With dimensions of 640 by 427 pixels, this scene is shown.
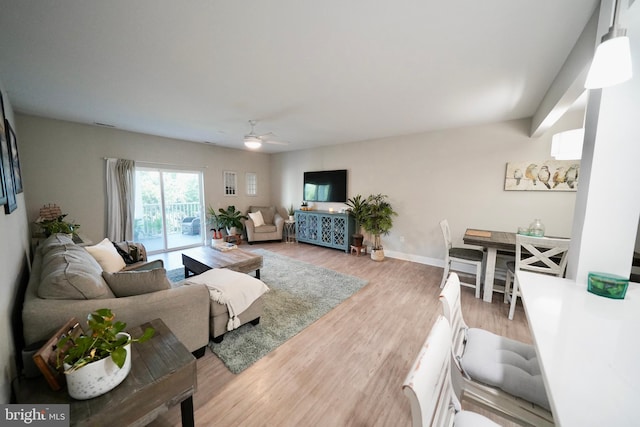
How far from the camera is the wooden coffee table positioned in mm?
2910

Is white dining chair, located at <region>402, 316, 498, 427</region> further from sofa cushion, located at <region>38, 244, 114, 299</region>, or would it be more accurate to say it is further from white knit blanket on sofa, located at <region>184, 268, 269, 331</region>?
sofa cushion, located at <region>38, 244, 114, 299</region>

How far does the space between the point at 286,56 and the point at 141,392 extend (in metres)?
2.33

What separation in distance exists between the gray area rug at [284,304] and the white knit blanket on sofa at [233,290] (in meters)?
0.21

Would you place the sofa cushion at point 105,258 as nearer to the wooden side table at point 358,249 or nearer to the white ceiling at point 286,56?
the white ceiling at point 286,56

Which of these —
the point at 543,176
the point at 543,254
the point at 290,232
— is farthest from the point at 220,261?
the point at 543,176

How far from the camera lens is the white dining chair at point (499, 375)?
96 centimetres

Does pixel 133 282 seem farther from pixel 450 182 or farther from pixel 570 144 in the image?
pixel 450 182

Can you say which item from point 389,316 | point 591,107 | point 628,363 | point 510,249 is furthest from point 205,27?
point 510,249

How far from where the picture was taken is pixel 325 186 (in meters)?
5.57

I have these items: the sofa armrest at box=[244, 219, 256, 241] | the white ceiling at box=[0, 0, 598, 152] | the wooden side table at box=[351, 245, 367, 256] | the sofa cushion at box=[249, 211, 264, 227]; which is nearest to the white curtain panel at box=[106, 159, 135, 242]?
the white ceiling at box=[0, 0, 598, 152]

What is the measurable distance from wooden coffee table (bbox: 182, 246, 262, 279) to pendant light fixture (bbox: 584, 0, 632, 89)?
3.23 m

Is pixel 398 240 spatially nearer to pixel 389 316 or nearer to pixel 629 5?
pixel 389 316

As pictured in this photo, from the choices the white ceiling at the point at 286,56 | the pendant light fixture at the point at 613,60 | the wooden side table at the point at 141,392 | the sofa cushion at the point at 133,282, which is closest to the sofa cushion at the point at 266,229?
the white ceiling at the point at 286,56

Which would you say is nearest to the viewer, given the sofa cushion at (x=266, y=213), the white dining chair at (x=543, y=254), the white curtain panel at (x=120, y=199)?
the white dining chair at (x=543, y=254)
